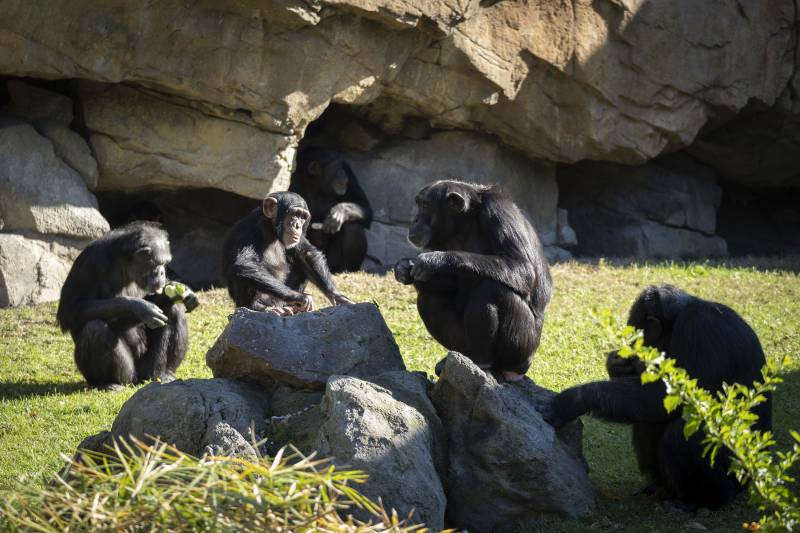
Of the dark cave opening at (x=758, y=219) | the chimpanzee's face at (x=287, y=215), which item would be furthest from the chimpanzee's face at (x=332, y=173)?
the dark cave opening at (x=758, y=219)

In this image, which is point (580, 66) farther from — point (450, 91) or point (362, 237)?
point (362, 237)

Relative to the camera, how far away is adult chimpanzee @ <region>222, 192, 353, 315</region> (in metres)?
9.05

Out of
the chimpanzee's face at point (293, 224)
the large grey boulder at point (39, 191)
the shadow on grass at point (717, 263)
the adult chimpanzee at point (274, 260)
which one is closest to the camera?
the adult chimpanzee at point (274, 260)

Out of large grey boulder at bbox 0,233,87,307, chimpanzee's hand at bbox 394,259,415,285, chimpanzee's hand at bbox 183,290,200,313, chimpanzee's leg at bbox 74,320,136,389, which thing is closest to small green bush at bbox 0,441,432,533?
chimpanzee's hand at bbox 394,259,415,285

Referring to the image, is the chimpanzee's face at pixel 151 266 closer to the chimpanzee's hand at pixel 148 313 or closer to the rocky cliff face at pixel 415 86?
the chimpanzee's hand at pixel 148 313

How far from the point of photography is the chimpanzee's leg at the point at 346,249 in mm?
13422

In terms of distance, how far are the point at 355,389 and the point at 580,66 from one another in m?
9.50

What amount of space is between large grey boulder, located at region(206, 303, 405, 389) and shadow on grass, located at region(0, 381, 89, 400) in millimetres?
2982

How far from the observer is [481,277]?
22.4ft

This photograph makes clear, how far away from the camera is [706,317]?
6.08 meters

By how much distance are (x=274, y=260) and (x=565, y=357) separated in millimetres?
3080

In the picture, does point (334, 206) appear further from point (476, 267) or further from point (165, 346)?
point (476, 267)

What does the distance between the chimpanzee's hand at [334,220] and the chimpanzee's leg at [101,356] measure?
481 cm

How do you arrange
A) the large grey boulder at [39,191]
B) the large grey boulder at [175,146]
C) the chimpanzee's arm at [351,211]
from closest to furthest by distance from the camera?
the large grey boulder at [39,191]
the large grey boulder at [175,146]
the chimpanzee's arm at [351,211]
